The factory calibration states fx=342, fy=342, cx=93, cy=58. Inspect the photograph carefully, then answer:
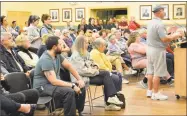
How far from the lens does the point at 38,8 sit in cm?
1391

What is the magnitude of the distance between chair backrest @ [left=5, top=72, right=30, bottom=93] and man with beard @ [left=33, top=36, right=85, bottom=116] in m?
0.12

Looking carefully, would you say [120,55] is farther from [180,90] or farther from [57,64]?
[57,64]

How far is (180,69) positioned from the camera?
4867mm

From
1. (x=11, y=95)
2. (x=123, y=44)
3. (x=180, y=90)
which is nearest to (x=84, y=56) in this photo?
(x=11, y=95)

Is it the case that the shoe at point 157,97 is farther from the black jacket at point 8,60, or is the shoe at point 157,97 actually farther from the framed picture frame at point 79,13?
the framed picture frame at point 79,13

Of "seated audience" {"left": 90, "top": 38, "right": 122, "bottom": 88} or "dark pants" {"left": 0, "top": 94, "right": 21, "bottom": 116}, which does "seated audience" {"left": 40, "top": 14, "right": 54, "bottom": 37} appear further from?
"dark pants" {"left": 0, "top": 94, "right": 21, "bottom": 116}

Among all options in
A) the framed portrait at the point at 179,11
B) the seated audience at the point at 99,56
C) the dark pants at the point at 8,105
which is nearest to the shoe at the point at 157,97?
the seated audience at the point at 99,56

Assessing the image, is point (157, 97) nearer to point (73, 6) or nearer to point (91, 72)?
point (91, 72)

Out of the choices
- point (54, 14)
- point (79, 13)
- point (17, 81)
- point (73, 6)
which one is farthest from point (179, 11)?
point (17, 81)

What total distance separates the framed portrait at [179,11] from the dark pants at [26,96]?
8982 mm

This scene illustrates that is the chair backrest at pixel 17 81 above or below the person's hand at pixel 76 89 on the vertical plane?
above

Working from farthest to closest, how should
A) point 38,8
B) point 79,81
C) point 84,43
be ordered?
point 38,8
point 84,43
point 79,81

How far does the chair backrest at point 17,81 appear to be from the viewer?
358 cm

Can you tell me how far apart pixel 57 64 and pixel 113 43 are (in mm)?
3161
